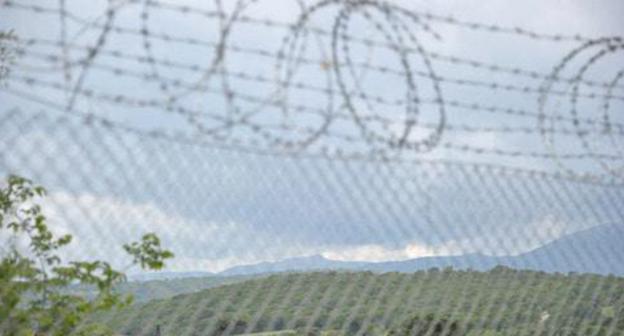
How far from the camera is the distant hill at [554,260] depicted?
5.67 metres

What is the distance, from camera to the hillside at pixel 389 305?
6543 millimetres

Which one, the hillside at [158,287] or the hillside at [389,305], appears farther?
the hillside at [389,305]

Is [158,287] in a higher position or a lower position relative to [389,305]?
higher

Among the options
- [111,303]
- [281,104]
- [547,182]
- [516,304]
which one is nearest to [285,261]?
[281,104]

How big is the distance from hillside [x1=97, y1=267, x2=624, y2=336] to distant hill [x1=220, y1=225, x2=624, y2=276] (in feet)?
0.46

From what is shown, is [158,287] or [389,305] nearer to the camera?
[158,287]

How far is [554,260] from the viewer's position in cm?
729

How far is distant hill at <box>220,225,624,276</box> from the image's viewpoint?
5.67 meters

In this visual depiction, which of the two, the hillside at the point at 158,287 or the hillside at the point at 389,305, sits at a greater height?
the hillside at the point at 158,287

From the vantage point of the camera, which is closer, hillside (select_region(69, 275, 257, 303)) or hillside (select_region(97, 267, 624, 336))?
hillside (select_region(69, 275, 257, 303))

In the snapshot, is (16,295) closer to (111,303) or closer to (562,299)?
(111,303)

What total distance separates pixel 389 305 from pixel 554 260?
3.48 ft

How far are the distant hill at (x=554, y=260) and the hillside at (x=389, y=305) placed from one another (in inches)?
5.5

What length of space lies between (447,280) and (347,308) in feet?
2.15
